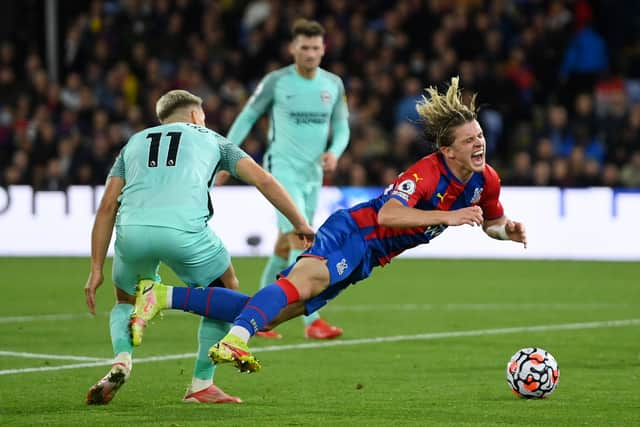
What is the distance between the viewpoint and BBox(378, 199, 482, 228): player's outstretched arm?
707cm

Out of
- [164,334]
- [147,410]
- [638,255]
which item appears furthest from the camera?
[638,255]

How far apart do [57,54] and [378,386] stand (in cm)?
1788

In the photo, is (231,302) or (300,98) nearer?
(231,302)

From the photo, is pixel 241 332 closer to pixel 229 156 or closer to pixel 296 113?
pixel 229 156

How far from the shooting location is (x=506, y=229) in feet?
25.2

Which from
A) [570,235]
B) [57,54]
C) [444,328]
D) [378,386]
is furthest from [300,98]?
[57,54]

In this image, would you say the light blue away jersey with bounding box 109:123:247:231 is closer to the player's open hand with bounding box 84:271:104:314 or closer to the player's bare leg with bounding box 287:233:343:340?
the player's open hand with bounding box 84:271:104:314

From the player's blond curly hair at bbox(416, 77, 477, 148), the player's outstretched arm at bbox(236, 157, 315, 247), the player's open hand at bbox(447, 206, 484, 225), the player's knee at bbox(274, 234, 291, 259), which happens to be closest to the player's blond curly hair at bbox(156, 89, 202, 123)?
the player's outstretched arm at bbox(236, 157, 315, 247)

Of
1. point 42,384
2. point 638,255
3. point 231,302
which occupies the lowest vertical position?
point 638,255

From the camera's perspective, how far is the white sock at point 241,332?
672 cm

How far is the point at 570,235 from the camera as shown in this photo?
728 inches

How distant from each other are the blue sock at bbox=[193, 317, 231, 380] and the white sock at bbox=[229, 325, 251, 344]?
0.46 m

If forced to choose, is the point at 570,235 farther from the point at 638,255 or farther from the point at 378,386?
the point at 378,386

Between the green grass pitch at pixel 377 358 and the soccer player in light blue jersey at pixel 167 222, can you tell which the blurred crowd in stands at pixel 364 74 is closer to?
the green grass pitch at pixel 377 358
